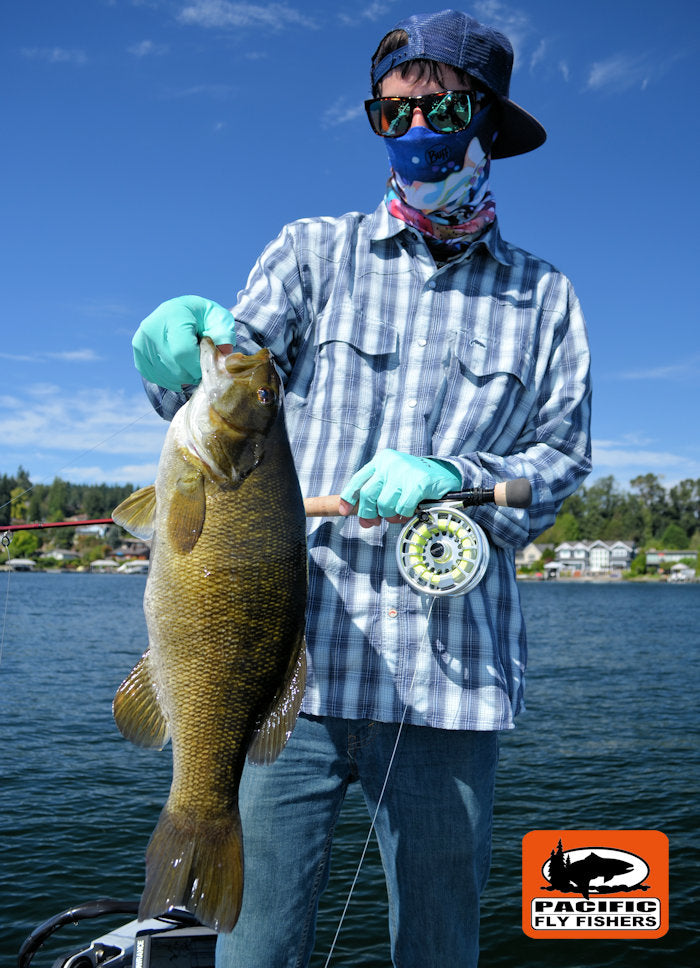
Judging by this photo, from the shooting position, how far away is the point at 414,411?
2.75m

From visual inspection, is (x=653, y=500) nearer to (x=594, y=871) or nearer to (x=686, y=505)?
(x=686, y=505)

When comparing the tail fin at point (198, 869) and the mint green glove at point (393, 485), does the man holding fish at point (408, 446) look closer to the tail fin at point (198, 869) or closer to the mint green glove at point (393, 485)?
the mint green glove at point (393, 485)

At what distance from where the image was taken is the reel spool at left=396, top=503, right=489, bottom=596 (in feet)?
8.45

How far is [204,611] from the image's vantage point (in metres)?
2.13

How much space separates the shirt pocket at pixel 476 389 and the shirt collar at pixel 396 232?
14.2 inches

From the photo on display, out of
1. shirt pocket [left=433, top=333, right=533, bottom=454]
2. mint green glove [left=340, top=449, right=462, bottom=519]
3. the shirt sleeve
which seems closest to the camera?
mint green glove [left=340, top=449, right=462, bottom=519]

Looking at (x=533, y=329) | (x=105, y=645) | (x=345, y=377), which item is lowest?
(x=105, y=645)

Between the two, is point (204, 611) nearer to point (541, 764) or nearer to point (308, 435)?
point (308, 435)

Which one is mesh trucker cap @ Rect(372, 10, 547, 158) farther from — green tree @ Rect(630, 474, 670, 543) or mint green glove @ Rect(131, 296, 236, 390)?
green tree @ Rect(630, 474, 670, 543)

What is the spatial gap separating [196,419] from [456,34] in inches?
62.8

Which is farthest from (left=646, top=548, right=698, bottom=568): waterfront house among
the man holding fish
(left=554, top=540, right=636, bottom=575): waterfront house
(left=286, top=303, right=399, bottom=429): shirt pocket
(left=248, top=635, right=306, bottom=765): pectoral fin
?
(left=248, top=635, right=306, bottom=765): pectoral fin

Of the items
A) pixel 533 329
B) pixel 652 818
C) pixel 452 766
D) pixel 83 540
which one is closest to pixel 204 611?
pixel 452 766

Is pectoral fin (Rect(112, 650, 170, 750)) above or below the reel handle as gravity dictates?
below

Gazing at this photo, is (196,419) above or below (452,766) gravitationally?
above
